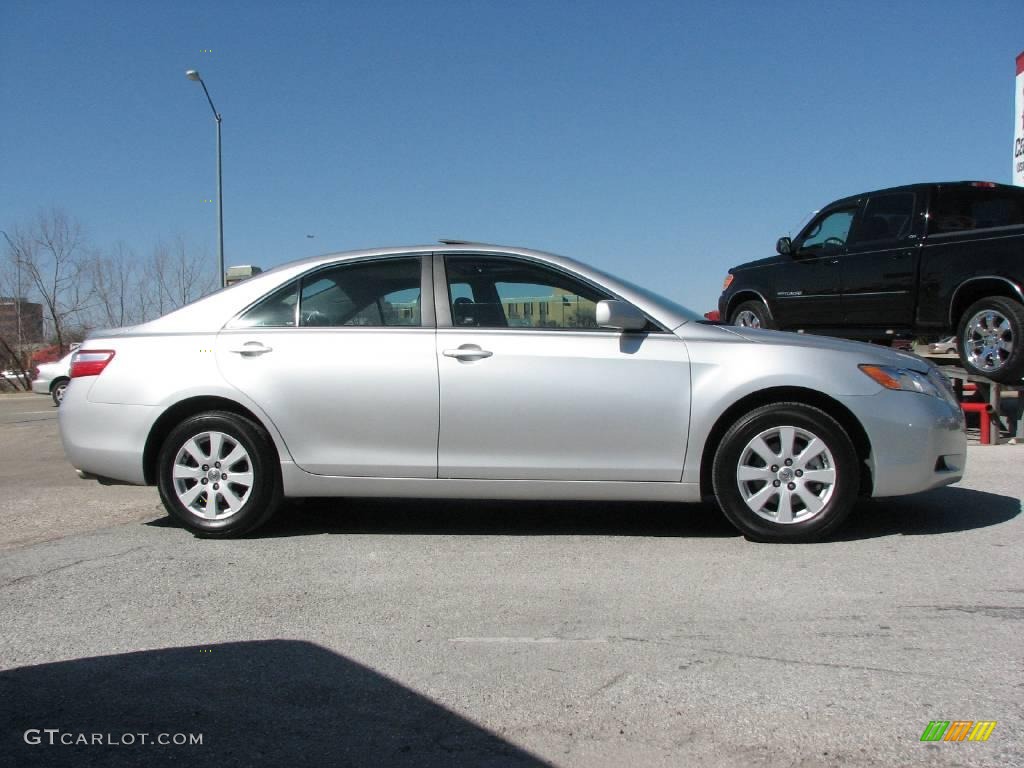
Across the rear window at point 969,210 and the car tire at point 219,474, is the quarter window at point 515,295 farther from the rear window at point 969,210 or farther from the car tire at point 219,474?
the rear window at point 969,210

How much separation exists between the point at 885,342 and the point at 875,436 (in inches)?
184

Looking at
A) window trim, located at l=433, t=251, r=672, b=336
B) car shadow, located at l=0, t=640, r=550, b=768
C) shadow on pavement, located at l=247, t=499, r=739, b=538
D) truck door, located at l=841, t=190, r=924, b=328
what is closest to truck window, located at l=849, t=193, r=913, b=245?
truck door, located at l=841, t=190, r=924, b=328

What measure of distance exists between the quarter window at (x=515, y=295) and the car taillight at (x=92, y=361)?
208cm

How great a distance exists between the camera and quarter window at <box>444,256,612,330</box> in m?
4.72

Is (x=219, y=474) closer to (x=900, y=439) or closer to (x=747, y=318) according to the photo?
(x=900, y=439)

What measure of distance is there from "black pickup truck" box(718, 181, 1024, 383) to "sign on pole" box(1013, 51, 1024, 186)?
32.0 ft

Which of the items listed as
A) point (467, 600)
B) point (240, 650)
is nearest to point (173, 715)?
point (240, 650)

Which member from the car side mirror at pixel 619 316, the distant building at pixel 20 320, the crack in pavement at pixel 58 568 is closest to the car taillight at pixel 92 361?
the crack in pavement at pixel 58 568

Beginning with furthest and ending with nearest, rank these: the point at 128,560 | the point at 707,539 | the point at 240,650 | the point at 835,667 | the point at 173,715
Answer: the point at 707,539, the point at 128,560, the point at 240,650, the point at 835,667, the point at 173,715

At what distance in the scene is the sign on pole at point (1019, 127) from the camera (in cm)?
1603

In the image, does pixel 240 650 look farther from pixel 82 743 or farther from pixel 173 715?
pixel 82 743

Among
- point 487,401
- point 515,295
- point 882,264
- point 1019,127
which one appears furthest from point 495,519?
point 1019,127

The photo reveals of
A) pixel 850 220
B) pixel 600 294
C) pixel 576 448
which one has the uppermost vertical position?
pixel 850 220

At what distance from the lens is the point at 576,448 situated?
452 centimetres
